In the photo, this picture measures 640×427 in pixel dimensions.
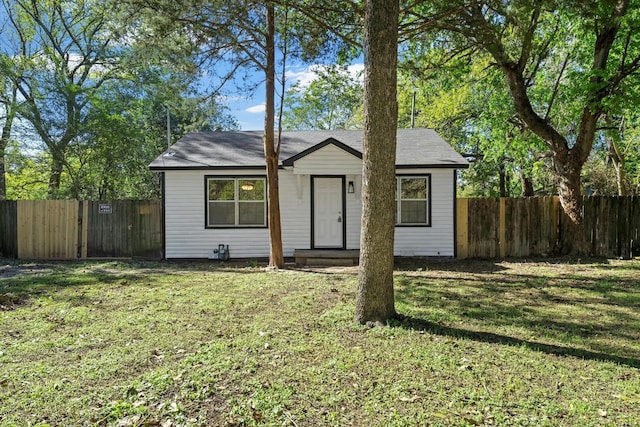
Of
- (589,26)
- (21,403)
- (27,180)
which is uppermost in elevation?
(589,26)

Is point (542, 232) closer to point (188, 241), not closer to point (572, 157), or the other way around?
point (572, 157)

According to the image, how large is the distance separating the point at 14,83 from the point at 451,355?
19136mm

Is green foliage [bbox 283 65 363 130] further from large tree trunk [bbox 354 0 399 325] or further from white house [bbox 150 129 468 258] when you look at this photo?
large tree trunk [bbox 354 0 399 325]

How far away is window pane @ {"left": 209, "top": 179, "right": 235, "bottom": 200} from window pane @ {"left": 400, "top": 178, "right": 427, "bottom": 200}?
4737 millimetres

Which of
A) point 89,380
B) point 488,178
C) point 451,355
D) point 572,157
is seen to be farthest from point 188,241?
point 488,178

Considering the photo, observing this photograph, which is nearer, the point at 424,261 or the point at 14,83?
the point at 424,261

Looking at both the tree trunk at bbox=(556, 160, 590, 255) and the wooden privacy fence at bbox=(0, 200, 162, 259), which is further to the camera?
the wooden privacy fence at bbox=(0, 200, 162, 259)

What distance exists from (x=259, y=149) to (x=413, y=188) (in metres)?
4.66

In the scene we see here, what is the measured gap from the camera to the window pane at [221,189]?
11.2 meters

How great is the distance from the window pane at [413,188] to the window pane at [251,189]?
155 inches

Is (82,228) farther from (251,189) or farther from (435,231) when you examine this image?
(435,231)

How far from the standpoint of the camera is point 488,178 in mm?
22688

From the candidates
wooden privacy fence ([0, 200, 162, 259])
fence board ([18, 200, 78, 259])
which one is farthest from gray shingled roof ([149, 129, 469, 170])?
fence board ([18, 200, 78, 259])

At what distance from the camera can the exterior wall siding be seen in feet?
36.5
